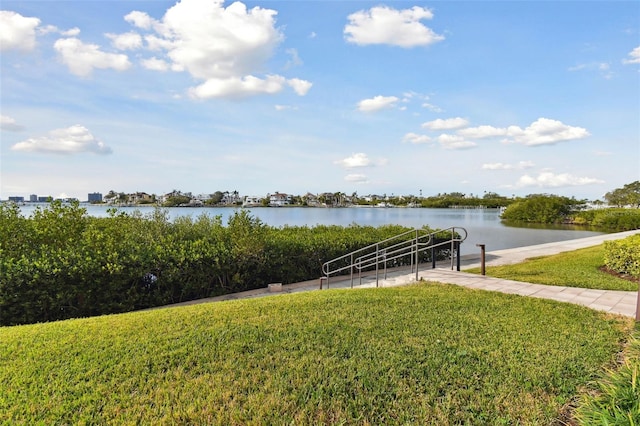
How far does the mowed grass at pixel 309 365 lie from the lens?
256 centimetres

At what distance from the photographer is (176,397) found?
2707mm

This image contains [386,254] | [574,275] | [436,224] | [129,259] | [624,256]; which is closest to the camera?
[129,259]

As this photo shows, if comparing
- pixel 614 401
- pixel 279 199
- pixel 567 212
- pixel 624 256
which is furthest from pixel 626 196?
pixel 614 401

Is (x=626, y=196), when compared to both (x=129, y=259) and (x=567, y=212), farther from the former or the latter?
(x=129, y=259)

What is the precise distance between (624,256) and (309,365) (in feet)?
28.9

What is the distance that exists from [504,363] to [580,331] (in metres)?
1.48

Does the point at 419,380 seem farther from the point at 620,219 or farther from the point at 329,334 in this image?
the point at 620,219

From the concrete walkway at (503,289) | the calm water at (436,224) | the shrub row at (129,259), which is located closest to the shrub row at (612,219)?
the calm water at (436,224)

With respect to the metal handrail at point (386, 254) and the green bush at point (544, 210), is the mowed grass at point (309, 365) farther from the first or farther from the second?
the green bush at point (544, 210)

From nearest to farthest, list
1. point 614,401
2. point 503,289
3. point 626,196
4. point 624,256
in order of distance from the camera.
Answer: point 614,401 → point 503,289 → point 624,256 → point 626,196

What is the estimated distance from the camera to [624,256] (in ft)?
28.1

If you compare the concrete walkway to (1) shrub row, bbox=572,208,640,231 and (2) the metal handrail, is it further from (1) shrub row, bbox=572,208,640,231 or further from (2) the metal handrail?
(1) shrub row, bbox=572,208,640,231

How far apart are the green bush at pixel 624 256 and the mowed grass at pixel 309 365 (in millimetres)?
4980

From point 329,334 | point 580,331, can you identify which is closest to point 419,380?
point 329,334
